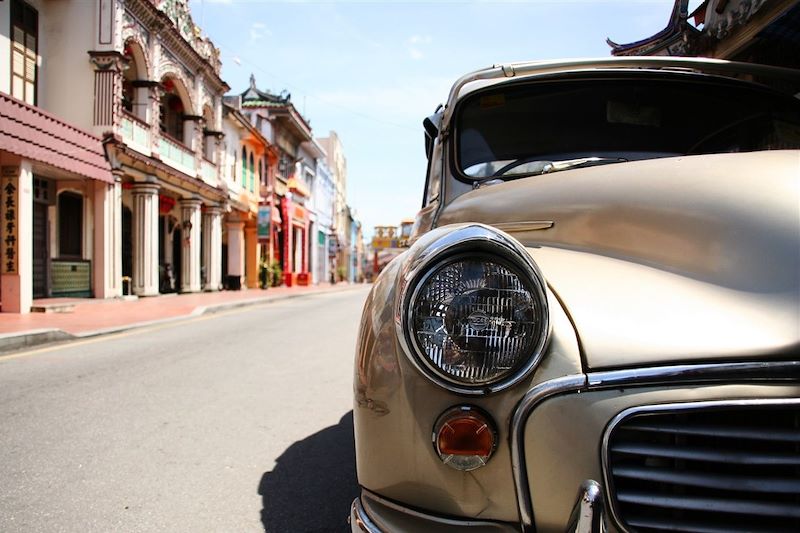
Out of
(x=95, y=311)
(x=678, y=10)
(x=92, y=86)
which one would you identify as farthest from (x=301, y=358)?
(x=92, y=86)

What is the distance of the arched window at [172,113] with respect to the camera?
1892 centimetres

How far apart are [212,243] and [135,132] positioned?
7.11 metres

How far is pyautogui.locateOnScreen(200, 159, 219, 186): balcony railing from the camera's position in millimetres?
20469

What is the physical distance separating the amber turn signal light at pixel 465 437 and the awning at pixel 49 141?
11.6 meters

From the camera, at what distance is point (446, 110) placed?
2.72 metres

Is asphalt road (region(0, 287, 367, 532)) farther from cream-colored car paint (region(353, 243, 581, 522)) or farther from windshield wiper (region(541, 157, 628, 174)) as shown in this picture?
windshield wiper (region(541, 157, 628, 174))

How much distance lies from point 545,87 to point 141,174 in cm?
1547

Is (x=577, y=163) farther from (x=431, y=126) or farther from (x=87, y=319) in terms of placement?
(x=87, y=319)

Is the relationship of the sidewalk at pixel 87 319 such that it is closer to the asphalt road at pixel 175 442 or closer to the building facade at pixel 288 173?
the asphalt road at pixel 175 442

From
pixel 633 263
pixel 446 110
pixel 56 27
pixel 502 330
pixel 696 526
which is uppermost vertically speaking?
pixel 56 27

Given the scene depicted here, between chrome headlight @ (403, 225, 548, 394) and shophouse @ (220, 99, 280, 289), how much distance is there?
22.6 meters

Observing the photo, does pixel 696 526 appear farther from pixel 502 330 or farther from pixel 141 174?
pixel 141 174

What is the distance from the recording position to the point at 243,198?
25.7 metres

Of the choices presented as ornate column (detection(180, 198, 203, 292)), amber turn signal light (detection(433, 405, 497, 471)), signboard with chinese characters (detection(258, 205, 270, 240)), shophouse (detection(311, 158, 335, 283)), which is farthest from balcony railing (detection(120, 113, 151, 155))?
shophouse (detection(311, 158, 335, 283))
